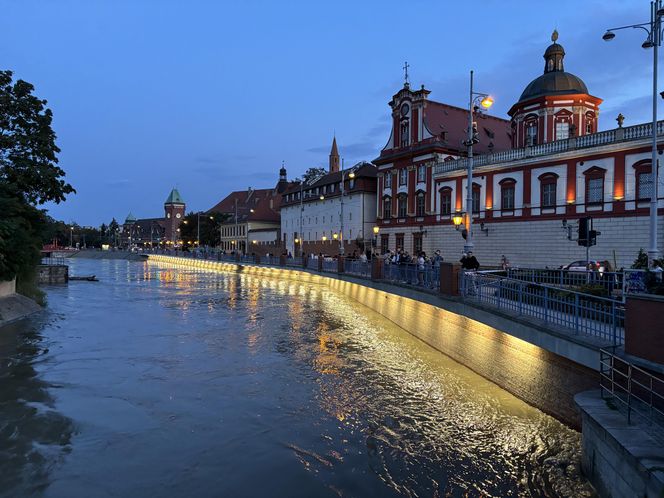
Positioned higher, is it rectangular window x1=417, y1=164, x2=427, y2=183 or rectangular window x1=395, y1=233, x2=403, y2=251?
rectangular window x1=417, y1=164, x2=427, y2=183

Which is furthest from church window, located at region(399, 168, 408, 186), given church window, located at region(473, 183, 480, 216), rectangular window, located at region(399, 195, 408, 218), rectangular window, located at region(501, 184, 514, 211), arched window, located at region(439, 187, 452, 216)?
rectangular window, located at region(501, 184, 514, 211)

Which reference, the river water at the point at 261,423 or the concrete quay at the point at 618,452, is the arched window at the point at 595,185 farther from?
the concrete quay at the point at 618,452

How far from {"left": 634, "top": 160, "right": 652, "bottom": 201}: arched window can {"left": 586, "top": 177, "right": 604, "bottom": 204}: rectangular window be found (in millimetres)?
2374

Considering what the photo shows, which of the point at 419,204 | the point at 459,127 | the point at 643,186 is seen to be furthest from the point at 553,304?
the point at 459,127

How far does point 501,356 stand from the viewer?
45.2 ft

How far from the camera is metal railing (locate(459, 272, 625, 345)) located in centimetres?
940

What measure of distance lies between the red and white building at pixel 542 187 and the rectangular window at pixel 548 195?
3.0 inches

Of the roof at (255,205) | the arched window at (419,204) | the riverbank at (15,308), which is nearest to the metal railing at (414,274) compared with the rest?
the riverbank at (15,308)

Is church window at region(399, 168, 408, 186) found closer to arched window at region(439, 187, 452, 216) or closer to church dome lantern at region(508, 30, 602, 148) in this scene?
arched window at region(439, 187, 452, 216)

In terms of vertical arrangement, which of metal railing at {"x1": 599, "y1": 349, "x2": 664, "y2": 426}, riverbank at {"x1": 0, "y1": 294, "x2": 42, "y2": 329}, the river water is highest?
metal railing at {"x1": 599, "y1": 349, "x2": 664, "y2": 426}

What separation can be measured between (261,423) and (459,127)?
49304 mm

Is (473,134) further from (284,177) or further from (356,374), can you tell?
(284,177)

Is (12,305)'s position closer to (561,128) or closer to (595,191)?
(595,191)

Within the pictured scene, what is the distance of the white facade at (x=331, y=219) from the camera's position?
2458 inches
